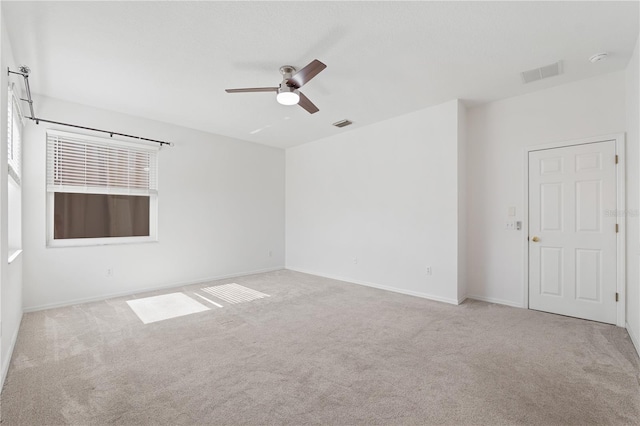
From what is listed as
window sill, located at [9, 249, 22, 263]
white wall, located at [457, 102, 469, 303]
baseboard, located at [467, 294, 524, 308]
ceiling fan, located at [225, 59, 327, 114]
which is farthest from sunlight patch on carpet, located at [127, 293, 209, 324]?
baseboard, located at [467, 294, 524, 308]

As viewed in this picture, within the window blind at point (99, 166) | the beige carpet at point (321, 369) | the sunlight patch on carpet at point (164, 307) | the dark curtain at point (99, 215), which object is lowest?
the sunlight patch on carpet at point (164, 307)

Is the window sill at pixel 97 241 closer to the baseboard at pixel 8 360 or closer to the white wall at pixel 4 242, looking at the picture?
the baseboard at pixel 8 360

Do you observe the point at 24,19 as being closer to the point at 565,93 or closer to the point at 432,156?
the point at 432,156

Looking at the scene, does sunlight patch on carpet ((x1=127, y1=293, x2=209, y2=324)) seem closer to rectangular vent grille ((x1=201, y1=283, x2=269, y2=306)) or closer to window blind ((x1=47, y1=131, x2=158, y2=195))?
rectangular vent grille ((x1=201, y1=283, x2=269, y2=306))

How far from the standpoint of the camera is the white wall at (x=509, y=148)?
3.31m

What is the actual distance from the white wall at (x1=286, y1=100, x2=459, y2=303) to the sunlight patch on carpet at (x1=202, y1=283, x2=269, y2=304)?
1.72 metres

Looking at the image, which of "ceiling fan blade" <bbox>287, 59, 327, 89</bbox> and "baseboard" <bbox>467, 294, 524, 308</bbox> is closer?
"ceiling fan blade" <bbox>287, 59, 327, 89</bbox>

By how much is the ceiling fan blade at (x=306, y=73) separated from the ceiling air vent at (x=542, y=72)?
2.41m

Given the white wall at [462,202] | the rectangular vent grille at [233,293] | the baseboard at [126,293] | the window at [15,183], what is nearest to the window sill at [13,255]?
the window at [15,183]

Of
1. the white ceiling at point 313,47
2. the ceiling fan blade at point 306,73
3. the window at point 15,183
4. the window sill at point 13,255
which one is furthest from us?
the window at point 15,183

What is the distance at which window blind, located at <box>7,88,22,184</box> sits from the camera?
105 inches

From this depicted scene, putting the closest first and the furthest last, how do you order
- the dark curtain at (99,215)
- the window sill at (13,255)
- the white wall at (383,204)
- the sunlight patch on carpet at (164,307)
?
the window sill at (13,255) → the sunlight patch on carpet at (164,307) → the dark curtain at (99,215) → the white wall at (383,204)

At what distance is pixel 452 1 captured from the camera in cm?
212

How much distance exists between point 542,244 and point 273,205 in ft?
15.8
